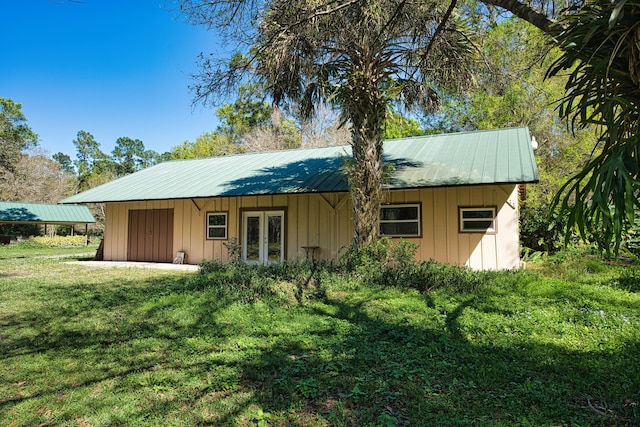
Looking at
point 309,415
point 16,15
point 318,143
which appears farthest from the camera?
point 318,143

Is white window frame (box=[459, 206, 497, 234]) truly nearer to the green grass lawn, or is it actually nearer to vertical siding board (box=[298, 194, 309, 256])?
the green grass lawn

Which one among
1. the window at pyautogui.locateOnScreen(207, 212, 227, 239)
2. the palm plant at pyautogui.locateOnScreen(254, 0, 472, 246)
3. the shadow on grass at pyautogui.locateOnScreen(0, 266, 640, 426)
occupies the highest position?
the palm plant at pyautogui.locateOnScreen(254, 0, 472, 246)

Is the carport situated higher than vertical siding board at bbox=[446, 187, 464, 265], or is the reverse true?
the carport

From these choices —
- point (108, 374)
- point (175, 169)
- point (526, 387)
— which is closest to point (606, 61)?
point (526, 387)

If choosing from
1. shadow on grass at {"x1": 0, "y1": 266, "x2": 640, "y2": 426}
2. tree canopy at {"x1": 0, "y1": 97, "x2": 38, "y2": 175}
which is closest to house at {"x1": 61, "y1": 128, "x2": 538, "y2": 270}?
shadow on grass at {"x1": 0, "y1": 266, "x2": 640, "y2": 426}

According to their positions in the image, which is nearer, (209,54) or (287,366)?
(287,366)

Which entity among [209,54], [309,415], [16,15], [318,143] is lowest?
[309,415]

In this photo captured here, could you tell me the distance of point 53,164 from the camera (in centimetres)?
3750

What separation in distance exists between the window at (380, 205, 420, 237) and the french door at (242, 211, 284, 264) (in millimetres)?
3635

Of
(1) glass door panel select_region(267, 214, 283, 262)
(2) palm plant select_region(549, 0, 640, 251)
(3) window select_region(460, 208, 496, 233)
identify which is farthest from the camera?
(1) glass door panel select_region(267, 214, 283, 262)

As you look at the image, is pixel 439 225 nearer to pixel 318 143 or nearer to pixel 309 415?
pixel 309 415

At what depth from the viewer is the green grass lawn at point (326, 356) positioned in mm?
3123

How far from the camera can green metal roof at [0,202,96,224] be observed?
2591cm

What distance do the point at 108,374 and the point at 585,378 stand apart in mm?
4668
